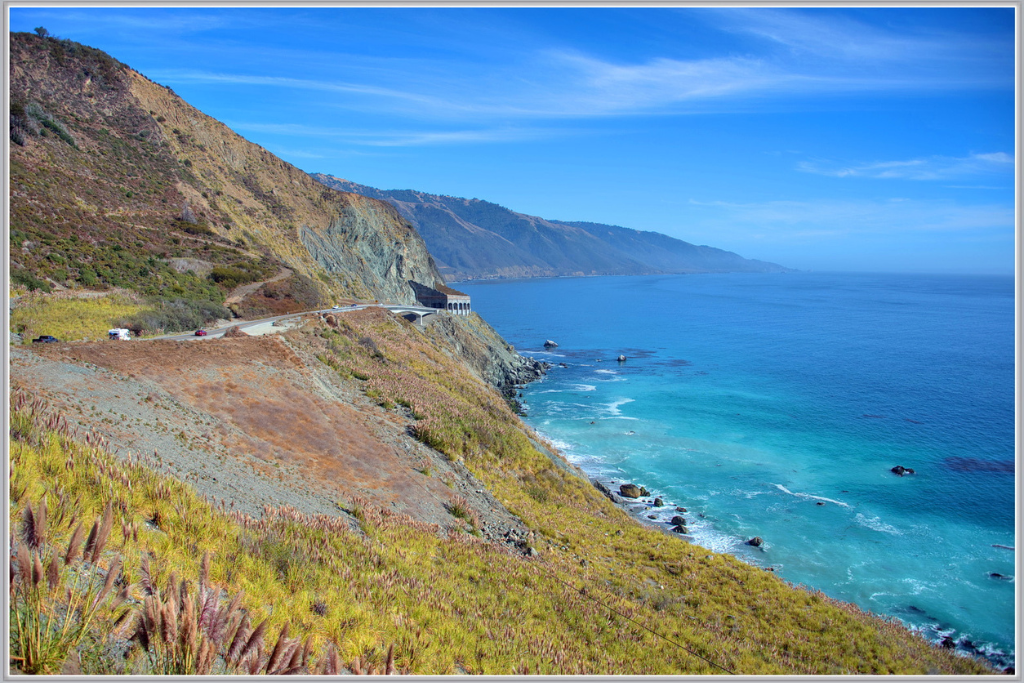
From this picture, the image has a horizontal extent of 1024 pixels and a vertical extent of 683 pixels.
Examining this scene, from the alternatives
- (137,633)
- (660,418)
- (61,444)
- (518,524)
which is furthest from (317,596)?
(660,418)


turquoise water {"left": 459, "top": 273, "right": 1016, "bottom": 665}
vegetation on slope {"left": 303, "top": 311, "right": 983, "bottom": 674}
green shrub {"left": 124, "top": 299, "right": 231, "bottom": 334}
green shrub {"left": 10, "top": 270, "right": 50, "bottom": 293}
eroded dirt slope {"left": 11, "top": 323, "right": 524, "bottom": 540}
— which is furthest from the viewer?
green shrub {"left": 10, "top": 270, "right": 50, "bottom": 293}

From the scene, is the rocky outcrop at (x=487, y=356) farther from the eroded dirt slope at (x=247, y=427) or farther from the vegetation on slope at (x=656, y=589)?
the eroded dirt slope at (x=247, y=427)

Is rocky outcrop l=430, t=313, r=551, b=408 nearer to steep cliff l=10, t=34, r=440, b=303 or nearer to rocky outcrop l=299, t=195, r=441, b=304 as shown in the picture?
steep cliff l=10, t=34, r=440, b=303

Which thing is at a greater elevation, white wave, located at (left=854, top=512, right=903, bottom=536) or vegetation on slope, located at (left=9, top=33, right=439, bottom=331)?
vegetation on slope, located at (left=9, top=33, right=439, bottom=331)

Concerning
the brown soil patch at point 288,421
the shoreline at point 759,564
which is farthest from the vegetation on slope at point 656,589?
the brown soil patch at point 288,421

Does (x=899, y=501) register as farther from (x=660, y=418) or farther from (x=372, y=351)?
(x=372, y=351)

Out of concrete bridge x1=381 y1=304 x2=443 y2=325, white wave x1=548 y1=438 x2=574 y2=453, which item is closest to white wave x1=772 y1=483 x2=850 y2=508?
white wave x1=548 y1=438 x2=574 y2=453
